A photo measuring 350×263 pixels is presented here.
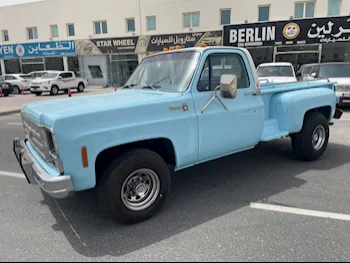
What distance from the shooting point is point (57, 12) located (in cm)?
2808

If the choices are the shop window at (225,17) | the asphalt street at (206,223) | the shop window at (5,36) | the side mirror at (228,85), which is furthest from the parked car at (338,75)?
the shop window at (5,36)

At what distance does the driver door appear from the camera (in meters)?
3.59

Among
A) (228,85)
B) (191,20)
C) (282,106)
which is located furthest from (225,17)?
(228,85)

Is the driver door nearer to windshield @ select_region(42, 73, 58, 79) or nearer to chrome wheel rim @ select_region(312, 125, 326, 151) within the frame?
chrome wheel rim @ select_region(312, 125, 326, 151)

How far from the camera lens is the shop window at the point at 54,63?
2953 centimetres

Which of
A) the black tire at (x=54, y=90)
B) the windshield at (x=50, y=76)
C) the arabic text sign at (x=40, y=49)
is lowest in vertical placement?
the black tire at (x=54, y=90)

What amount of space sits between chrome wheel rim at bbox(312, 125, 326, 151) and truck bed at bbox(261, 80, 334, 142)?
547 mm

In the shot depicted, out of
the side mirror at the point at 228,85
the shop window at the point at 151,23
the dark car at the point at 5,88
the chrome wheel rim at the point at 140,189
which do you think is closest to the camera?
the chrome wheel rim at the point at 140,189

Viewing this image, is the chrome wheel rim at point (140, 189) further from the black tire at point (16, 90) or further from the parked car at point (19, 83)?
the black tire at point (16, 90)

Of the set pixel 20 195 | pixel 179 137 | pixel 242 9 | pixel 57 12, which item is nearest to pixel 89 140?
pixel 179 137

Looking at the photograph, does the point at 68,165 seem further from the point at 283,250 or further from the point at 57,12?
the point at 57,12

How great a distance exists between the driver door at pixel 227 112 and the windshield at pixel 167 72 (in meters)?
0.19

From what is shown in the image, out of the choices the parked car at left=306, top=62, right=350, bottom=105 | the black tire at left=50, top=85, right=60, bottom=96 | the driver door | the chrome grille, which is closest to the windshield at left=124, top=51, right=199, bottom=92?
the driver door

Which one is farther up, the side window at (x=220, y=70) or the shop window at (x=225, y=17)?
the shop window at (x=225, y=17)
